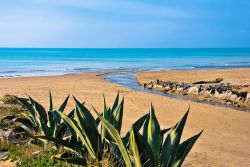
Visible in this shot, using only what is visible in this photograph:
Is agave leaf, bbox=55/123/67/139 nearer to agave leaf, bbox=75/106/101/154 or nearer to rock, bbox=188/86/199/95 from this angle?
agave leaf, bbox=75/106/101/154

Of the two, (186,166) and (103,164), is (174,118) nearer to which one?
(186,166)

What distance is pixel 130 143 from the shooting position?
3.63 meters

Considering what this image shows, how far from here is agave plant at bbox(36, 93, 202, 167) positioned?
3566 mm

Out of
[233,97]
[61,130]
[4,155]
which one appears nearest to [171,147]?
[61,130]

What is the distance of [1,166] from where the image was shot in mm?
4957

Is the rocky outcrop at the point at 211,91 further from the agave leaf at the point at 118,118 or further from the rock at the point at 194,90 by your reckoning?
the agave leaf at the point at 118,118

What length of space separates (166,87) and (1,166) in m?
15.8

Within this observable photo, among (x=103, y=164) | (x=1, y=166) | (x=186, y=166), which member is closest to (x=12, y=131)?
(x=1, y=166)

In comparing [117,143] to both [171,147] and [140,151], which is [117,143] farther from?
[171,147]

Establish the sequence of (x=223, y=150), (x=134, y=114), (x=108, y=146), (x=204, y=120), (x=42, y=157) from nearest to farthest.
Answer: (x=108, y=146), (x=42, y=157), (x=223, y=150), (x=204, y=120), (x=134, y=114)

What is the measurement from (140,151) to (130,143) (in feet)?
0.49

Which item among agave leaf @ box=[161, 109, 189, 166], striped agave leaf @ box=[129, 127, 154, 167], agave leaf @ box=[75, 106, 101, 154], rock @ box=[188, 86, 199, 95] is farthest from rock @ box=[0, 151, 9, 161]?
rock @ box=[188, 86, 199, 95]

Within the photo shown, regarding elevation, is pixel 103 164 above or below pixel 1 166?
above

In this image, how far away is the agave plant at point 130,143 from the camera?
11.7 feet
